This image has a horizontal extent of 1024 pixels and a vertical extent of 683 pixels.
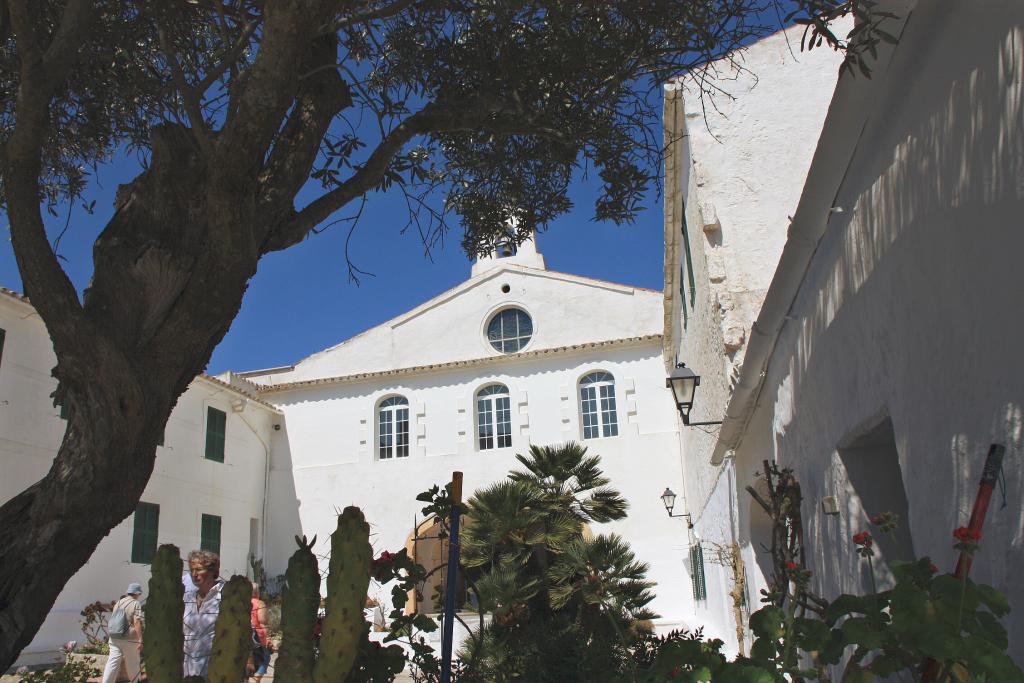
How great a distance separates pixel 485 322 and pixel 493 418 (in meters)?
2.73

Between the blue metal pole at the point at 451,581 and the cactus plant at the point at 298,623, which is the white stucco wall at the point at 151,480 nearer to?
the blue metal pole at the point at 451,581

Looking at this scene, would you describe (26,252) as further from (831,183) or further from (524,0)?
(831,183)

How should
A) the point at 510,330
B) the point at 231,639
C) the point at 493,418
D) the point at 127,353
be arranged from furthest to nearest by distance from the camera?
the point at 510,330 → the point at 493,418 → the point at 231,639 → the point at 127,353

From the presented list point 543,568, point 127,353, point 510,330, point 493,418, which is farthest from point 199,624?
point 510,330

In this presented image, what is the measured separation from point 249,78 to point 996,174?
3.15 metres

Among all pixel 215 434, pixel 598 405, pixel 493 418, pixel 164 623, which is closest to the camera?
pixel 164 623

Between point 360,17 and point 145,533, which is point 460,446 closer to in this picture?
point 145,533

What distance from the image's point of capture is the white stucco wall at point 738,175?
9266 mm

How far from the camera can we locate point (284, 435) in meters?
23.1

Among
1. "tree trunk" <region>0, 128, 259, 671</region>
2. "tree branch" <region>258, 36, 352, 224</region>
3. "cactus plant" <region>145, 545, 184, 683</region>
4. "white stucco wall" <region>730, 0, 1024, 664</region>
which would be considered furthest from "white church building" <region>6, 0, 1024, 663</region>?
"cactus plant" <region>145, 545, 184, 683</region>

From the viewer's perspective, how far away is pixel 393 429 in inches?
880

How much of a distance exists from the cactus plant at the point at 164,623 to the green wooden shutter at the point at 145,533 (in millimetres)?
14288

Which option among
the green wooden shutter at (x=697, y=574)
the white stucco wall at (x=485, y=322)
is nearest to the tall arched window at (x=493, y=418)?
the white stucco wall at (x=485, y=322)

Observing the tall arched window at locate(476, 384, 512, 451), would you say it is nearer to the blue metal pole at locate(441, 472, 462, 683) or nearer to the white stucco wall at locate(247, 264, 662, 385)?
the white stucco wall at locate(247, 264, 662, 385)
